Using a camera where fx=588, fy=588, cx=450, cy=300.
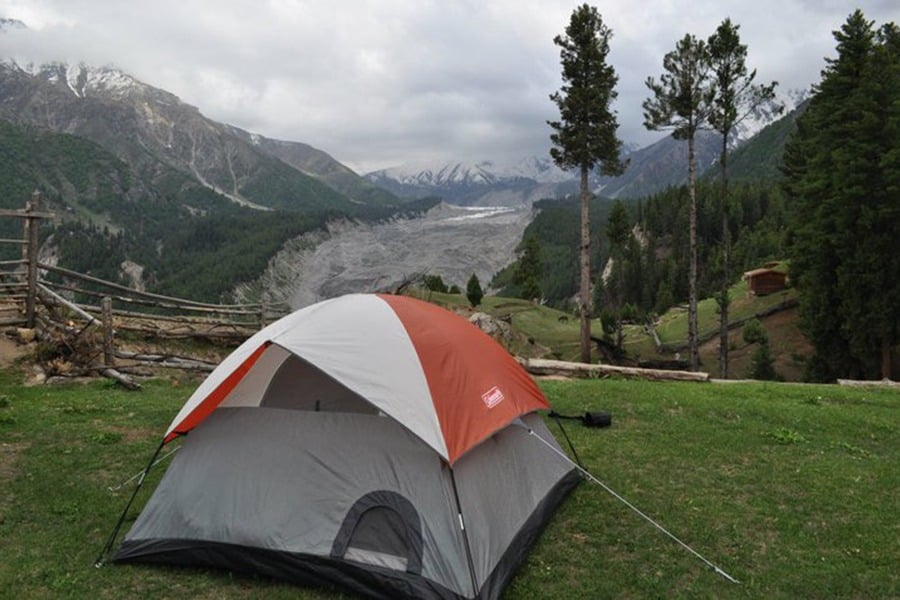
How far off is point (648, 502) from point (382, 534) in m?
3.96

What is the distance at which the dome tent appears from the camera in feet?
19.3

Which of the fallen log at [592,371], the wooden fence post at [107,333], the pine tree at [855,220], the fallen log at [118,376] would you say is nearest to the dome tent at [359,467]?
the fallen log at [118,376]

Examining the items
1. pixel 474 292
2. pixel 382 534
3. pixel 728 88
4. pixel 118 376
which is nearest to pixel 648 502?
pixel 382 534

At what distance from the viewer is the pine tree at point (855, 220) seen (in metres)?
27.6

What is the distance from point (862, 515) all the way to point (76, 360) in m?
17.3

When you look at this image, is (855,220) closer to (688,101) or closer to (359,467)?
(688,101)

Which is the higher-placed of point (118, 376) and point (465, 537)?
point (118, 376)

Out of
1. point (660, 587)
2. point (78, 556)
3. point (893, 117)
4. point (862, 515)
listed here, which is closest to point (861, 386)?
point (862, 515)

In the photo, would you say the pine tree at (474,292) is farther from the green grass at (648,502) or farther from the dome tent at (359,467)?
the dome tent at (359,467)

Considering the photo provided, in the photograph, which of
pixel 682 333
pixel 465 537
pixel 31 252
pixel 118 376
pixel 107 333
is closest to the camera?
pixel 465 537

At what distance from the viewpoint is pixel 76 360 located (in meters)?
15.6

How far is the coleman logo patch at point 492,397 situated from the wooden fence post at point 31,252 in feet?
50.7

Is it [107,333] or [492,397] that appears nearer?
[492,397]

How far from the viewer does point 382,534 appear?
236 inches
